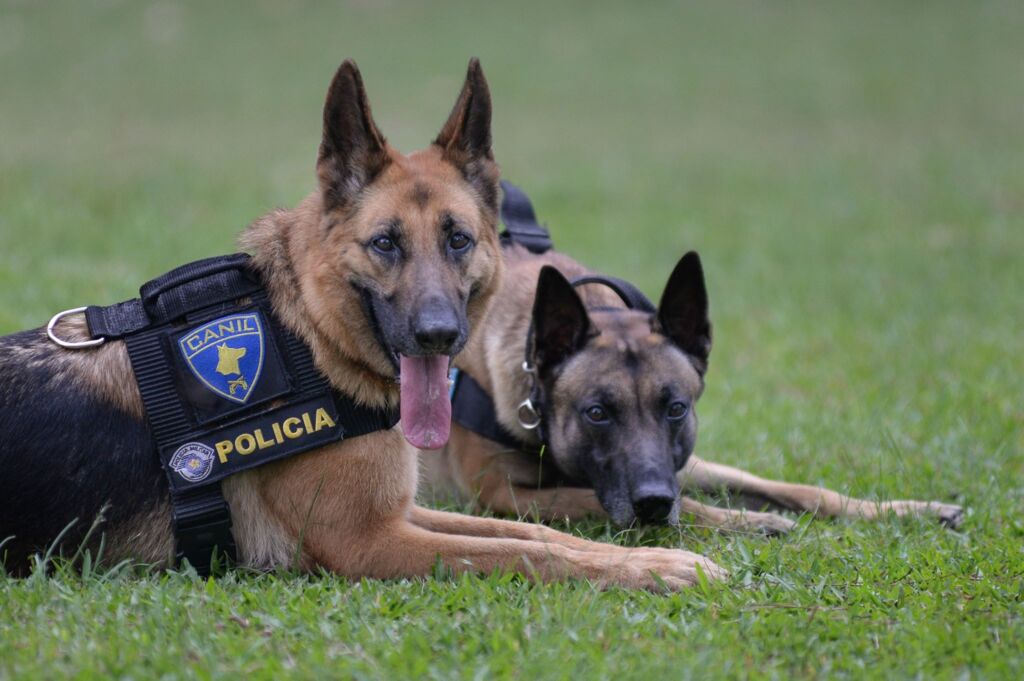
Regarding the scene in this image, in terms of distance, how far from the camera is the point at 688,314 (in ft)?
16.6

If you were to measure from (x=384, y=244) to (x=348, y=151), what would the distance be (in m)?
0.42

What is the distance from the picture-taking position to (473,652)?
340 cm

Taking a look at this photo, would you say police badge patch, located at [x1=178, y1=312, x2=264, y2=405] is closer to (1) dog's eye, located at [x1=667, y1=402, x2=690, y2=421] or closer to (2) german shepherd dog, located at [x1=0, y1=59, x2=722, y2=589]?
(2) german shepherd dog, located at [x1=0, y1=59, x2=722, y2=589]

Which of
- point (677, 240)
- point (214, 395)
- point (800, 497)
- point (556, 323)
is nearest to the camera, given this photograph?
point (214, 395)

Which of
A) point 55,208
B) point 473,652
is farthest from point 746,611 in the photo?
point 55,208

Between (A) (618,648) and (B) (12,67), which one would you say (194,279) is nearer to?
(A) (618,648)

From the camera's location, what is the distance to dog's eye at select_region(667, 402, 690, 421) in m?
4.85

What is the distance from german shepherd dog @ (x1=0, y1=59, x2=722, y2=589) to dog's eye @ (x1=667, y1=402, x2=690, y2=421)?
806 mm

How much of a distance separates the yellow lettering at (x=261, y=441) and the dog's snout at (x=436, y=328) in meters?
0.65

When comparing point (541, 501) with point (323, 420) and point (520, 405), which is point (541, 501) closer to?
point (520, 405)

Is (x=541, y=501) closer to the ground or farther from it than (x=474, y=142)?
closer to the ground

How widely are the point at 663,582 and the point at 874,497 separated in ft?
5.84

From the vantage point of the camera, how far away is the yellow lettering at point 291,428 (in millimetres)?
4031

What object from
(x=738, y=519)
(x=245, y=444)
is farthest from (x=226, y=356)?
(x=738, y=519)
